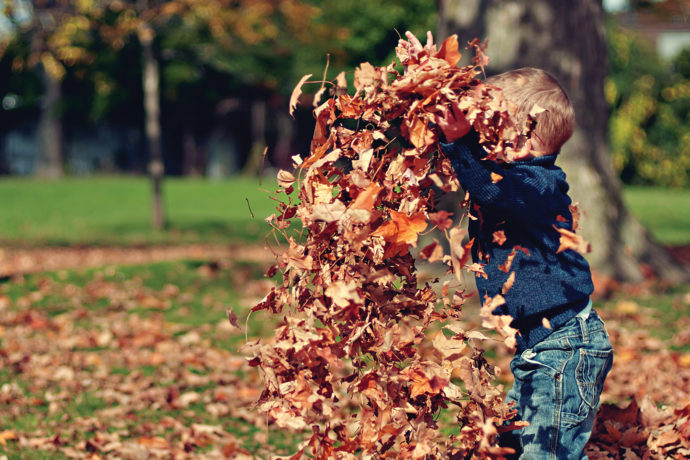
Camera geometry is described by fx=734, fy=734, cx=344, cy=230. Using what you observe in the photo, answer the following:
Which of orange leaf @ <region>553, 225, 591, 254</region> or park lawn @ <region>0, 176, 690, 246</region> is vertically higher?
orange leaf @ <region>553, 225, 591, 254</region>

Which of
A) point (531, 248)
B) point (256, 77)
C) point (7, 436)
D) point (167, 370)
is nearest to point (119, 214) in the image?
point (167, 370)

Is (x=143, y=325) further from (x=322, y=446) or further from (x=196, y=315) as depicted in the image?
(x=322, y=446)

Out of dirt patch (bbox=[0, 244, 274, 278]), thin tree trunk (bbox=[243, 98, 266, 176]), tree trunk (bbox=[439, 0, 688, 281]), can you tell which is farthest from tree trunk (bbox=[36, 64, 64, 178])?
tree trunk (bbox=[439, 0, 688, 281])

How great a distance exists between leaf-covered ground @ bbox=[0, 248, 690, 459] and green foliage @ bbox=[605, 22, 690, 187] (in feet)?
72.0

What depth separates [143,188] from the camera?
24.5 metres

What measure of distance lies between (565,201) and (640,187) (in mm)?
28239

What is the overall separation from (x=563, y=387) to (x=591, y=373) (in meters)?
0.11

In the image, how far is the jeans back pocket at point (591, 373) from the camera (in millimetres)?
2377

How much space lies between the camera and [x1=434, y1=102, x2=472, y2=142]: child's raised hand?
218cm

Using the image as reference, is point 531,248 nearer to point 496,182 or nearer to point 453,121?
point 496,182

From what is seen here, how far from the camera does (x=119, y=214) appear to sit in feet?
57.9

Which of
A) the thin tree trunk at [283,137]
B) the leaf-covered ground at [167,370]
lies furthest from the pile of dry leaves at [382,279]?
the thin tree trunk at [283,137]

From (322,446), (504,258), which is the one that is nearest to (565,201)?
(504,258)

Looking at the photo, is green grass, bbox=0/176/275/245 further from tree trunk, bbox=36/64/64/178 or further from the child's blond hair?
tree trunk, bbox=36/64/64/178
